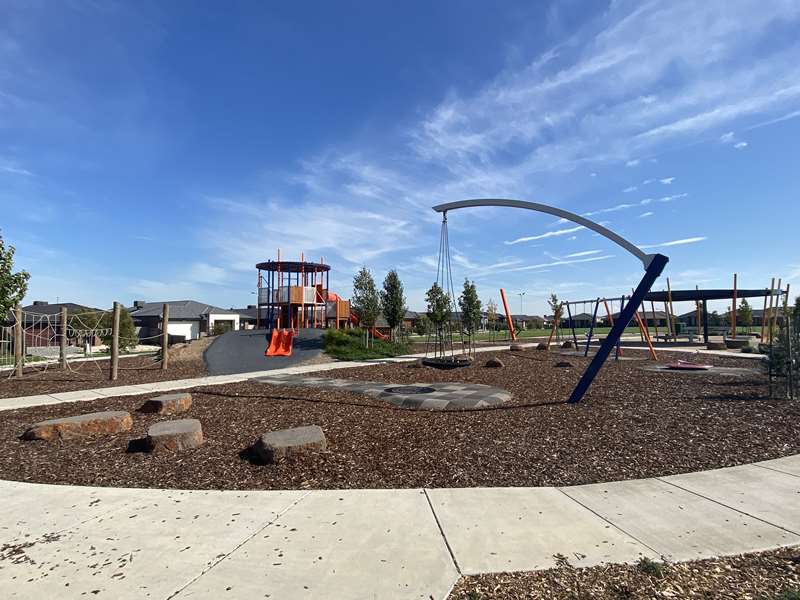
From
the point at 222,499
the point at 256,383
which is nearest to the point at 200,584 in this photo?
the point at 222,499

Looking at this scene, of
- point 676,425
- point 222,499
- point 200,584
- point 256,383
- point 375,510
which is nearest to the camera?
point 200,584

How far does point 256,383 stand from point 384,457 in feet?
27.1

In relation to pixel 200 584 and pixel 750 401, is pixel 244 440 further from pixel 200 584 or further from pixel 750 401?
pixel 750 401

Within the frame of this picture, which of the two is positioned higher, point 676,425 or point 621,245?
point 621,245

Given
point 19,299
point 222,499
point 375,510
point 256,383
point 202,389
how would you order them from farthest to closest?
point 19,299 < point 256,383 < point 202,389 < point 222,499 < point 375,510

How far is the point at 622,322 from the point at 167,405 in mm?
9394

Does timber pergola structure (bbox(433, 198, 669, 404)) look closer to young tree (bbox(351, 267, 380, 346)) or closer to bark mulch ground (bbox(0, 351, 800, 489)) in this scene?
bark mulch ground (bbox(0, 351, 800, 489))

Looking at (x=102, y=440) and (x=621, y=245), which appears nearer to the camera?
(x=102, y=440)

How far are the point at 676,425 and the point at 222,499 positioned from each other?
6740 millimetres

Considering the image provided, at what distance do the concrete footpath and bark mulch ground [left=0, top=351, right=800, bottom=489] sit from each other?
387 mm

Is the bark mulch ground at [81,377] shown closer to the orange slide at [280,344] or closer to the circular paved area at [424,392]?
the orange slide at [280,344]

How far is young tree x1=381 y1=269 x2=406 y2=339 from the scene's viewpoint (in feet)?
86.7

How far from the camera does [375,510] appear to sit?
4.25 m

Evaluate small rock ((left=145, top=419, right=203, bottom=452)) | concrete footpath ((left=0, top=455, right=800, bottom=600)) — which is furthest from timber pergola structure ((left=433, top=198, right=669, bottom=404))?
small rock ((left=145, top=419, right=203, bottom=452))
